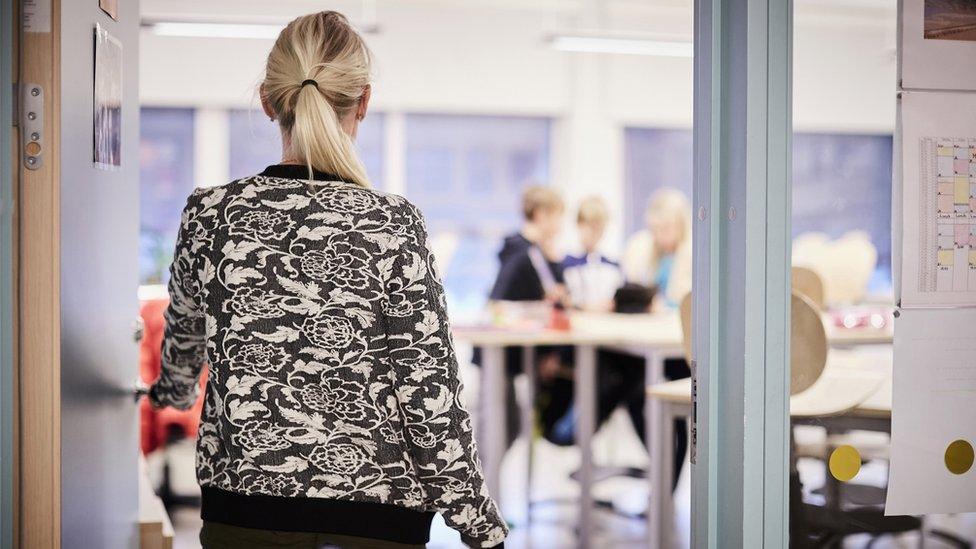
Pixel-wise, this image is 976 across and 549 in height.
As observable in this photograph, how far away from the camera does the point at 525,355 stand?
185 inches

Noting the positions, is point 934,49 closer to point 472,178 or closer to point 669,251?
point 669,251

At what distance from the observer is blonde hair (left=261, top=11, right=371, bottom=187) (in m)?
1.45

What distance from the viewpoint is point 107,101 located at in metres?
1.91

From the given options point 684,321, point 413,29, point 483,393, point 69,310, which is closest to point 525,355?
point 483,393

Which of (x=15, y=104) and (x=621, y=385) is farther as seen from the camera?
(x=621, y=385)

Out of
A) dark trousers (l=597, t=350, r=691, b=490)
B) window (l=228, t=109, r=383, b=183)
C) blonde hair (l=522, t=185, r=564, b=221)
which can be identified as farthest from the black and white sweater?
window (l=228, t=109, r=383, b=183)

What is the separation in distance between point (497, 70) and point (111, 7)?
246 inches

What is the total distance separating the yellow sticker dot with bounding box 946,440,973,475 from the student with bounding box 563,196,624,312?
3.75 metres

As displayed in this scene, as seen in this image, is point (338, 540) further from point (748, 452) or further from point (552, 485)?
point (552, 485)

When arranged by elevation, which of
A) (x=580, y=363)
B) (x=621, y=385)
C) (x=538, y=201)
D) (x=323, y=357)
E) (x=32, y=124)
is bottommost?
(x=621, y=385)

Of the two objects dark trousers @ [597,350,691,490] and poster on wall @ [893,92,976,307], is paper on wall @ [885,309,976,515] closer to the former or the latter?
poster on wall @ [893,92,976,307]

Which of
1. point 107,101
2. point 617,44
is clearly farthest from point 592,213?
point 107,101

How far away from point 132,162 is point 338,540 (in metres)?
1.09

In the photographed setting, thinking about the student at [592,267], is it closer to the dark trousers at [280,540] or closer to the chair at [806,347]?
the chair at [806,347]
